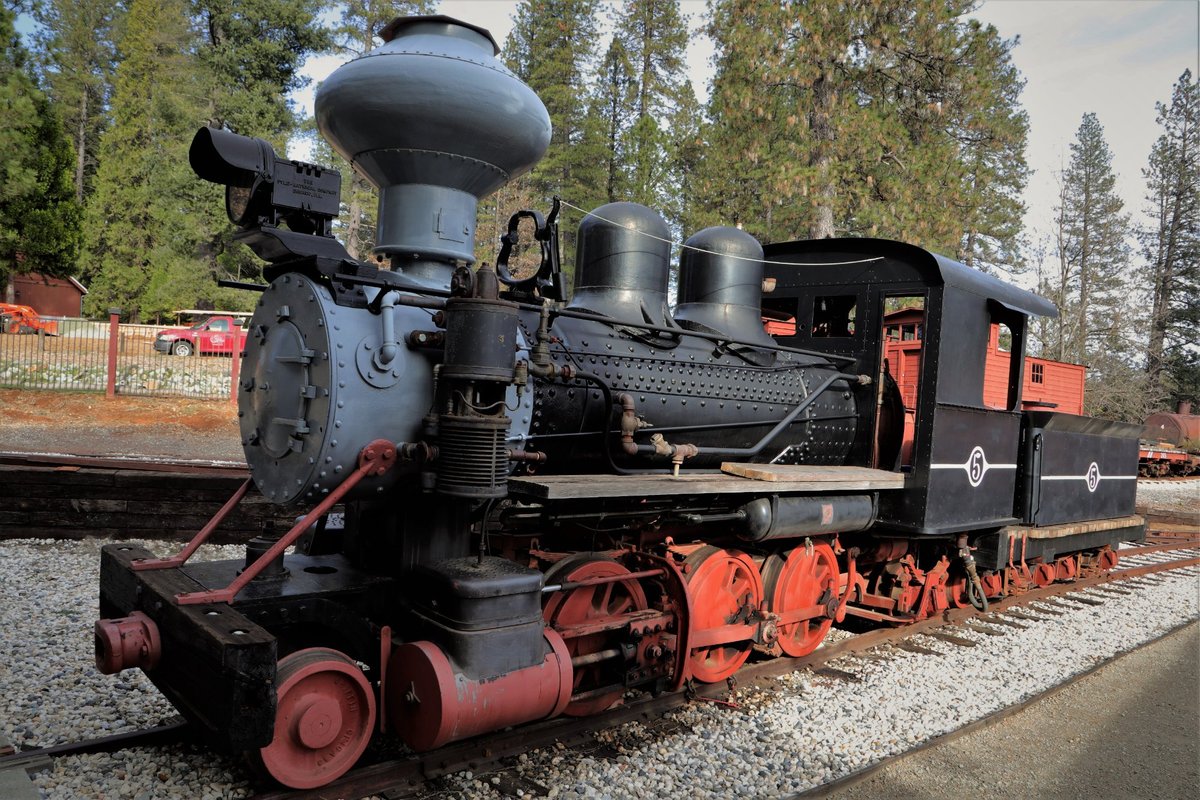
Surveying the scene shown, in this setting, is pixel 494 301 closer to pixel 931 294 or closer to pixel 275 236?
pixel 275 236

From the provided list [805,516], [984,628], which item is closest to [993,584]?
[984,628]

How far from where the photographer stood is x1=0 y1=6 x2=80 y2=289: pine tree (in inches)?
707

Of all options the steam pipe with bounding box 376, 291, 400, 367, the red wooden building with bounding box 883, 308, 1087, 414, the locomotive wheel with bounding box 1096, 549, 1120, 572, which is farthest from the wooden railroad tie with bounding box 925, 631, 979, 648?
the red wooden building with bounding box 883, 308, 1087, 414

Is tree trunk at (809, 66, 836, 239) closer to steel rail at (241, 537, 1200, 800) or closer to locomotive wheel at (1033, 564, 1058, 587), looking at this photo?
locomotive wheel at (1033, 564, 1058, 587)

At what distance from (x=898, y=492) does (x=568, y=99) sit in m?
24.2

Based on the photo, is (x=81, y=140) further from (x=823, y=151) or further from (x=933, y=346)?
(x=933, y=346)

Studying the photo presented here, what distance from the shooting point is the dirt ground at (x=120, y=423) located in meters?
14.5

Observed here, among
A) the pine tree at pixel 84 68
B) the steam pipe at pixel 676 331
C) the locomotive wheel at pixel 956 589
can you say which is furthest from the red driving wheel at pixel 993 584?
the pine tree at pixel 84 68

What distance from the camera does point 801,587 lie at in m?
5.36

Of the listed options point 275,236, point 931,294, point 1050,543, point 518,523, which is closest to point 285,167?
point 275,236

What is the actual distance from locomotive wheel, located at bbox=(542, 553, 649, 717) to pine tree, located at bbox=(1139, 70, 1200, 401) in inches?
1566

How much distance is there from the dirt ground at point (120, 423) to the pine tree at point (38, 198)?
552 cm

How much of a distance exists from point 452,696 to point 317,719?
0.53 meters

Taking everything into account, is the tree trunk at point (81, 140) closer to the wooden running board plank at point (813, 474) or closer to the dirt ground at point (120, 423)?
the dirt ground at point (120, 423)
